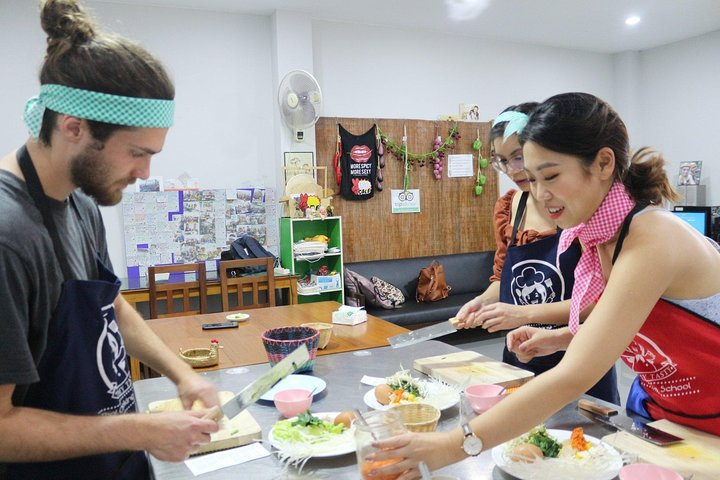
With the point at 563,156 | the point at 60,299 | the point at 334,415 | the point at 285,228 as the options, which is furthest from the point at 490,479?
the point at 285,228

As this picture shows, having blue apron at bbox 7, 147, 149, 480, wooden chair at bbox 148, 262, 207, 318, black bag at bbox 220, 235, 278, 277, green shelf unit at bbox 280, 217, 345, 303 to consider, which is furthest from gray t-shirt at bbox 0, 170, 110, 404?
green shelf unit at bbox 280, 217, 345, 303

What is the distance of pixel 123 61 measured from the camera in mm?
1117

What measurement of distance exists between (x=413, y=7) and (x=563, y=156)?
424 centimetres

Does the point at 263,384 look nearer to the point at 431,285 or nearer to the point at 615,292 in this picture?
the point at 615,292

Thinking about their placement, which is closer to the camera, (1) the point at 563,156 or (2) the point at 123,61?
(2) the point at 123,61

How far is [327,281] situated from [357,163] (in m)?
1.26

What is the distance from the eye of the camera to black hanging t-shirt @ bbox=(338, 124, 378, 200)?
5352 mm

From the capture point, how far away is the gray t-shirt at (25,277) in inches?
37.4

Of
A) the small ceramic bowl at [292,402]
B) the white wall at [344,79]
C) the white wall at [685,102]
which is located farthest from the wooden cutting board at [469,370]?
the white wall at [685,102]

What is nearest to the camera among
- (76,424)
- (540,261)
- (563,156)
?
(76,424)

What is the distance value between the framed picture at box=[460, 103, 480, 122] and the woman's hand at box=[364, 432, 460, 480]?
5.31m

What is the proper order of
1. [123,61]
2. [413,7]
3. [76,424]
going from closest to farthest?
[76,424] < [123,61] < [413,7]

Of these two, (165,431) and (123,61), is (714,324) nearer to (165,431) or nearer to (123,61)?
(165,431)

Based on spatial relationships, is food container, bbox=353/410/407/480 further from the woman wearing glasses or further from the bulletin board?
the bulletin board
